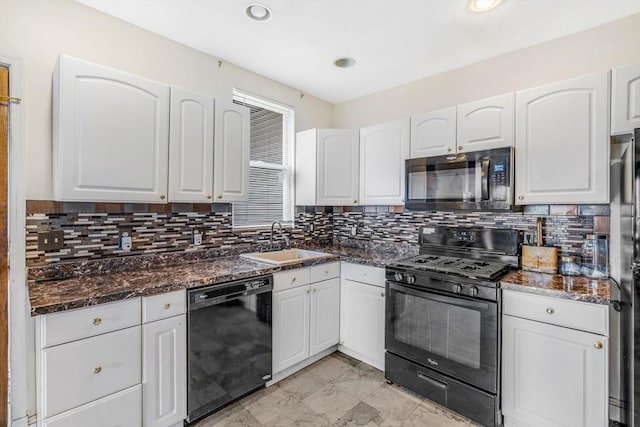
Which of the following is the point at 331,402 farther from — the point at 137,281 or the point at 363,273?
the point at 137,281

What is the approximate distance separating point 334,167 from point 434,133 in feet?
3.24

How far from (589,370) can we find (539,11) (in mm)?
2138

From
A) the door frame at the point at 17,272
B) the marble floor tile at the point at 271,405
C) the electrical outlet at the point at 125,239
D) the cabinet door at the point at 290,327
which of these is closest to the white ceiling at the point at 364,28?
the door frame at the point at 17,272

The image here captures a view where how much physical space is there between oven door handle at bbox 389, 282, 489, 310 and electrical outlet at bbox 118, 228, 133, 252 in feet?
6.22

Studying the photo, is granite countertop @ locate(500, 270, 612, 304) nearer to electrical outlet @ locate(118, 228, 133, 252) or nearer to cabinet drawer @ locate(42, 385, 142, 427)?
cabinet drawer @ locate(42, 385, 142, 427)

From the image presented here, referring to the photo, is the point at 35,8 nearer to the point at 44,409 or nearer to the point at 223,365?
the point at 44,409

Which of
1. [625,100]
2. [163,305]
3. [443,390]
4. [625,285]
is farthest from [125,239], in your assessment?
[625,100]

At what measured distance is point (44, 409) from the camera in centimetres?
138

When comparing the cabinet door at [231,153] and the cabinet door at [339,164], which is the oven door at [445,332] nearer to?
the cabinet door at [339,164]

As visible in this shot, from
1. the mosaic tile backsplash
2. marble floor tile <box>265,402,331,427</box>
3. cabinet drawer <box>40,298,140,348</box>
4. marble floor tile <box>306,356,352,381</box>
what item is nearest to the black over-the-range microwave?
the mosaic tile backsplash

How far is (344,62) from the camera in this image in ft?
8.75

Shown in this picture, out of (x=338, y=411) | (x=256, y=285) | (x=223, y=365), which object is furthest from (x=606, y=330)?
(x=223, y=365)

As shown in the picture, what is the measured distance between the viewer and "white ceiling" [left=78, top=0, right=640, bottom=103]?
191 cm

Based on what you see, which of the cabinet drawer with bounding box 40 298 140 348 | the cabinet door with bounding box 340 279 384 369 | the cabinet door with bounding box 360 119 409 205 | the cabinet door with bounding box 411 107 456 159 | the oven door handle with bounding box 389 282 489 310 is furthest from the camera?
the cabinet door with bounding box 360 119 409 205
